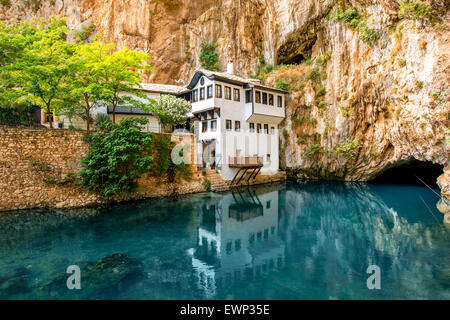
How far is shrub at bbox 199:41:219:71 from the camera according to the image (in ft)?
113

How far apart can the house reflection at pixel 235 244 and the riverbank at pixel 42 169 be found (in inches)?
300

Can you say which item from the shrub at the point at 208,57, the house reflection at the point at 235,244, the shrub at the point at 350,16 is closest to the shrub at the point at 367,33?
the shrub at the point at 350,16

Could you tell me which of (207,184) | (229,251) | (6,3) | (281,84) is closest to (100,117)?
(207,184)

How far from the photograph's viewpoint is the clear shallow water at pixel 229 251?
7.05 m

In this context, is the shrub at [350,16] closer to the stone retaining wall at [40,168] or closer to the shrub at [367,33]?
the shrub at [367,33]

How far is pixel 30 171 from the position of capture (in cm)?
1535

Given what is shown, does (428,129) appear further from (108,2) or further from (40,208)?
(108,2)

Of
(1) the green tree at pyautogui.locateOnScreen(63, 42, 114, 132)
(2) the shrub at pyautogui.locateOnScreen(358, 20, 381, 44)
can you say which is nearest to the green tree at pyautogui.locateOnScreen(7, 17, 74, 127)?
(1) the green tree at pyautogui.locateOnScreen(63, 42, 114, 132)

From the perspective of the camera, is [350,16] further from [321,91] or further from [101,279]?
[101,279]

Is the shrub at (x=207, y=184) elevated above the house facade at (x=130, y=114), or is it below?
below

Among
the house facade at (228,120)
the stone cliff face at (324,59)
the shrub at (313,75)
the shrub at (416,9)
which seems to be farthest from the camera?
the shrub at (313,75)

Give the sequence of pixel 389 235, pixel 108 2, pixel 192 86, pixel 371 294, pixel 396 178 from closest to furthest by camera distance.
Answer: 1. pixel 371 294
2. pixel 389 235
3. pixel 192 86
4. pixel 396 178
5. pixel 108 2
